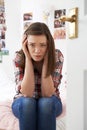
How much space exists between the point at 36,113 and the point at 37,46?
291 mm

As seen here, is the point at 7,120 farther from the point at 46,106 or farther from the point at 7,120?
the point at 46,106

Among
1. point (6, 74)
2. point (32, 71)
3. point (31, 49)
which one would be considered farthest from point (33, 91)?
point (6, 74)

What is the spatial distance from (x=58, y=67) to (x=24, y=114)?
0.30 metres

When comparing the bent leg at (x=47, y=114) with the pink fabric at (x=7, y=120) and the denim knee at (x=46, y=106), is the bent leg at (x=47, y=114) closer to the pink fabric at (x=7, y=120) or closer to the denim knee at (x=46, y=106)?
the denim knee at (x=46, y=106)

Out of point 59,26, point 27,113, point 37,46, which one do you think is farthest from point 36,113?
point 59,26

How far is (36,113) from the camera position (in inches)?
41.8

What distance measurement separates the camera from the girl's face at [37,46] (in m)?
1.07

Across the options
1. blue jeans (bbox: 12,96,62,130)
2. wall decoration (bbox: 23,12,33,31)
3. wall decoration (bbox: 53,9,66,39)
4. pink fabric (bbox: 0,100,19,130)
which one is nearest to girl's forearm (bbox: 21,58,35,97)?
blue jeans (bbox: 12,96,62,130)

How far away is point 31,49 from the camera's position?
1.08m

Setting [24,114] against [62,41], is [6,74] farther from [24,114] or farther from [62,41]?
[24,114]

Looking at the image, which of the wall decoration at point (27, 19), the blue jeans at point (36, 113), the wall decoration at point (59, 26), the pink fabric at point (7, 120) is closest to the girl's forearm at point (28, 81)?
the blue jeans at point (36, 113)

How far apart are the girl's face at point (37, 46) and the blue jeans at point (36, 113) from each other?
7.6 inches

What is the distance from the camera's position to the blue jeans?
1028mm

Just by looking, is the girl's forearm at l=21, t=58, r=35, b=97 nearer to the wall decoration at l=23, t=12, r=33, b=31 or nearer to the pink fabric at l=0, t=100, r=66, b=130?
the pink fabric at l=0, t=100, r=66, b=130
